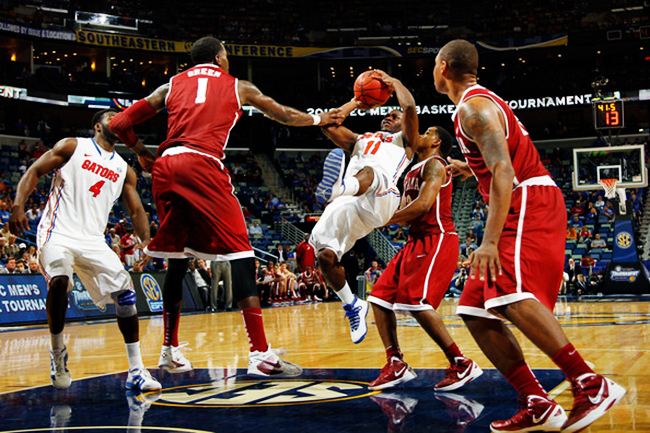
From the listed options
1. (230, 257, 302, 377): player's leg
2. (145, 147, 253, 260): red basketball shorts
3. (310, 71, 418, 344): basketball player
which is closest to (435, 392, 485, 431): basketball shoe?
(230, 257, 302, 377): player's leg

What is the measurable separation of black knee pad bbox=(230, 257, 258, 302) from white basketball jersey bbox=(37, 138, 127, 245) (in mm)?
1288

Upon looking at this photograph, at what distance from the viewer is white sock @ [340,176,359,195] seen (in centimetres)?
493

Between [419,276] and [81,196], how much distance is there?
253 centimetres

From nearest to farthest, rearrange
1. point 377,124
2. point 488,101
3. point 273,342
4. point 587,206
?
1. point 488,101
2. point 273,342
3. point 587,206
4. point 377,124

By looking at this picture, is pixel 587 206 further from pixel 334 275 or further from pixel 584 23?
pixel 334 275

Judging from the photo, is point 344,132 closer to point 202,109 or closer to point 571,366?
point 202,109

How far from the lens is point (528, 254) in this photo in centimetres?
314

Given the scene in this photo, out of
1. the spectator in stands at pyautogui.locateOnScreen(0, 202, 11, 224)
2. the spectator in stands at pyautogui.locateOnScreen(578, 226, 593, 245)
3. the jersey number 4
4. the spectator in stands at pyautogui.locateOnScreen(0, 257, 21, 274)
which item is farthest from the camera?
the spectator in stands at pyautogui.locateOnScreen(578, 226, 593, 245)

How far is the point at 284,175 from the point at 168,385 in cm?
2595

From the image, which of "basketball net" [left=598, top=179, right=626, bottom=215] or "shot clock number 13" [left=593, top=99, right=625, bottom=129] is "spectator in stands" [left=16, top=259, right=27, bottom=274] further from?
"shot clock number 13" [left=593, top=99, right=625, bottom=129]

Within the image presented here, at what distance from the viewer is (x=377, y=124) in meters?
32.1

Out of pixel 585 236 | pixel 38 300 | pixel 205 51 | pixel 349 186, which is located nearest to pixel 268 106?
pixel 205 51

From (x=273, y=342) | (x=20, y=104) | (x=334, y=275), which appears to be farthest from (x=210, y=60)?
(x=20, y=104)

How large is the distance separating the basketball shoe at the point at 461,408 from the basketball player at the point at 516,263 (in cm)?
28
